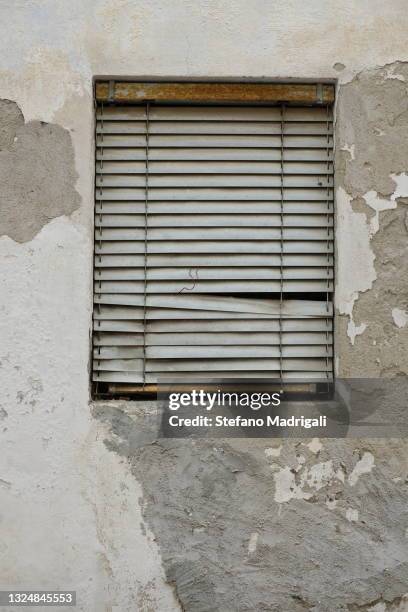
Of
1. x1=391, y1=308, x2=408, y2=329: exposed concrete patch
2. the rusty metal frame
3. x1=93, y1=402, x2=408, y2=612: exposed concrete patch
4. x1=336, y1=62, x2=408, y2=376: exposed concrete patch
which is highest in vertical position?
the rusty metal frame

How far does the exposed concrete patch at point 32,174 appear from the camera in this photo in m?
3.12

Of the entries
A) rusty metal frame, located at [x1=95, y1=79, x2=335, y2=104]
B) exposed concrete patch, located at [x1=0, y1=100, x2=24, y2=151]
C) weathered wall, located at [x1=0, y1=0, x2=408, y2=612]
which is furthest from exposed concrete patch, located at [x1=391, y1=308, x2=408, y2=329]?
exposed concrete patch, located at [x1=0, y1=100, x2=24, y2=151]

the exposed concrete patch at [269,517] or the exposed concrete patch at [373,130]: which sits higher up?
the exposed concrete patch at [373,130]

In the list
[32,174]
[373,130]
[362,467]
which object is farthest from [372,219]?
[32,174]

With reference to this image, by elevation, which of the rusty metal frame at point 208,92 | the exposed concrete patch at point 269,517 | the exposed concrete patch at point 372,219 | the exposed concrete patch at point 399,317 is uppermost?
the rusty metal frame at point 208,92

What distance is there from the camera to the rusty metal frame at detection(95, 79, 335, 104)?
318cm

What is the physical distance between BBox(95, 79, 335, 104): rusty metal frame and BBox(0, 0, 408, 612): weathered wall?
63mm

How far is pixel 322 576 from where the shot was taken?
119 inches

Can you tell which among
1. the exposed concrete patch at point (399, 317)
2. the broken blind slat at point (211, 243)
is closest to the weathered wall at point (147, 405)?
the exposed concrete patch at point (399, 317)

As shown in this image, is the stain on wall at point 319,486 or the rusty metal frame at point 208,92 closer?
the stain on wall at point 319,486

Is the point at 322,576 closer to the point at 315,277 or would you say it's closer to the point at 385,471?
the point at 385,471

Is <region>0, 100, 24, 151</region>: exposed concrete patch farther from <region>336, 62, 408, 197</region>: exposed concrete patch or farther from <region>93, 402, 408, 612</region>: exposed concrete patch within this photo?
<region>336, 62, 408, 197</region>: exposed concrete patch

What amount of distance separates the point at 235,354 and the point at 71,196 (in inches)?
39.8

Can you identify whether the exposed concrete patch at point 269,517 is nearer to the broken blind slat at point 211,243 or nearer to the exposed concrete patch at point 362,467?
the exposed concrete patch at point 362,467
